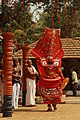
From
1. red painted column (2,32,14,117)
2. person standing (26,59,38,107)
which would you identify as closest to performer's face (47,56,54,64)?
person standing (26,59,38,107)

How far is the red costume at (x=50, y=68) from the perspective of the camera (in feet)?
44.2

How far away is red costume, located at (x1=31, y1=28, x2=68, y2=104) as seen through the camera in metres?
13.5

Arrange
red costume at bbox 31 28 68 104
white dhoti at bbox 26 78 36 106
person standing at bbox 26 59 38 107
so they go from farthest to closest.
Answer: white dhoti at bbox 26 78 36 106 < person standing at bbox 26 59 38 107 < red costume at bbox 31 28 68 104

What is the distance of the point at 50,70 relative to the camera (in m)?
13.4

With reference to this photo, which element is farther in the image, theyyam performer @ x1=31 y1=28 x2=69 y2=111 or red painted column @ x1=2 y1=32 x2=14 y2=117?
theyyam performer @ x1=31 y1=28 x2=69 y2=111

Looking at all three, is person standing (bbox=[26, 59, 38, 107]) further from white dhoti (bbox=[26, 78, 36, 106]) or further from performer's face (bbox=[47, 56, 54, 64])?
performer's face (bbox=[47, 56, 54, 64])

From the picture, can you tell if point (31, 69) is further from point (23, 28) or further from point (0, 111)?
point (23, 28)

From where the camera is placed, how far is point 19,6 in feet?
110

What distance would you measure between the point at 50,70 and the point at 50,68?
62 millimetres

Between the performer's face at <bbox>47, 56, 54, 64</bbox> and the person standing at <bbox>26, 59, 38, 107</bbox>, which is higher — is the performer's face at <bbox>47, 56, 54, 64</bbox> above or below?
above

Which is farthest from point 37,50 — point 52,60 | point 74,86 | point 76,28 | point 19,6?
point 76,28

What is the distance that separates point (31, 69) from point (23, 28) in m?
21.4

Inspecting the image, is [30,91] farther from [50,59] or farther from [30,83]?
[50,59]

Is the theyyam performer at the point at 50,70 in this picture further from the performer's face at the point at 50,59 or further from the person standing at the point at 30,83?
the person standing at the point at 30,83
